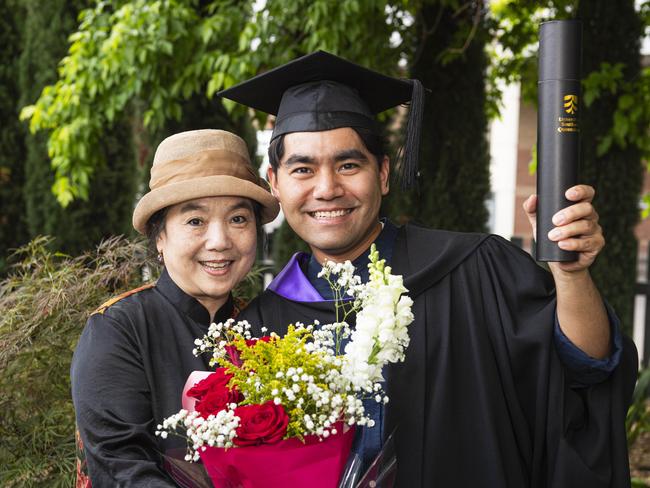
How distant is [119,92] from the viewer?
17.4ft

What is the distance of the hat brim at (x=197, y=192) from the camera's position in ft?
7.29

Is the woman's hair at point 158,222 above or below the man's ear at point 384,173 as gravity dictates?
below

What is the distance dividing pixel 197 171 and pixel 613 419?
130 centimetres

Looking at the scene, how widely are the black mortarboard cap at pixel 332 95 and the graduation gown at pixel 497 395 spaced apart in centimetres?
45

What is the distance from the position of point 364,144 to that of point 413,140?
0.55ft

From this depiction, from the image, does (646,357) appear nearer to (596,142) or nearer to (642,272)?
(596,142)

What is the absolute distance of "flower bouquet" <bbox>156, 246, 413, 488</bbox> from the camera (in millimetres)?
1632

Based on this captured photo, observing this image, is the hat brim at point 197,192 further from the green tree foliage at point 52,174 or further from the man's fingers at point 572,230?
the green tree foliage at point 52,174

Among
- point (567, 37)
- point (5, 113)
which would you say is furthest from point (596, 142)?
point (5, 113)

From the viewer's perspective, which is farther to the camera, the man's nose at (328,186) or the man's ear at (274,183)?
the man's ear at (274,183)

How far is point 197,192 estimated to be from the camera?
2.22 meters

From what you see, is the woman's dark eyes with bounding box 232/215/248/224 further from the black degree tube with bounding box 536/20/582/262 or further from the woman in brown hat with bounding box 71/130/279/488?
the black degree tube with bounding box 536/20/582/262

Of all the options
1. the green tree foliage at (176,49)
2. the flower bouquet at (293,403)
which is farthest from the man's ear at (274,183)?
the green tree foliage at (176,49)

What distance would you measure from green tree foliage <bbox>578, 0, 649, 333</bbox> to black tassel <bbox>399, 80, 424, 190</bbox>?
4336 millimetres
